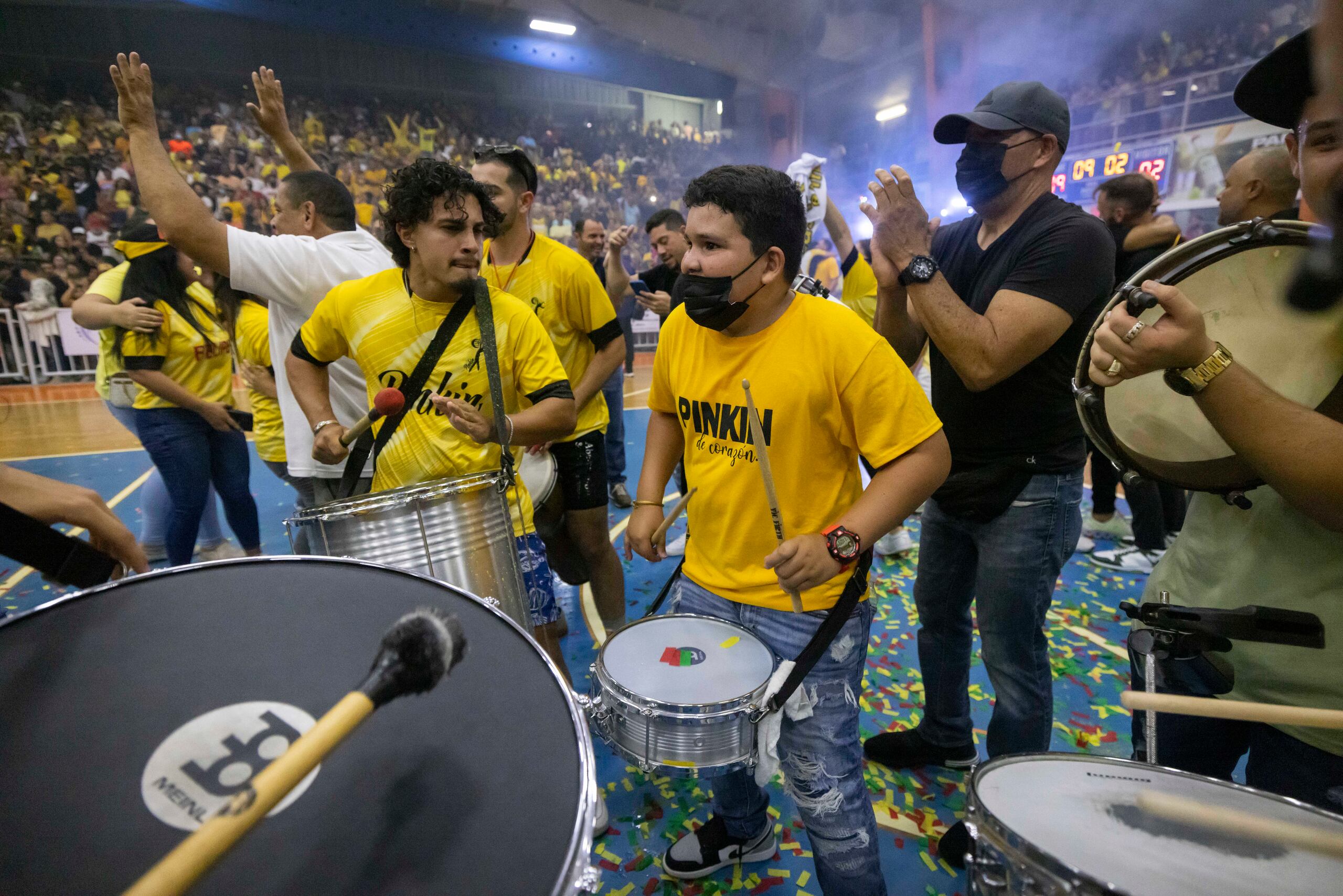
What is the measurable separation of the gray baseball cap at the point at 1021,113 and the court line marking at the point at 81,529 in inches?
151

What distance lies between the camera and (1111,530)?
4.81 meters

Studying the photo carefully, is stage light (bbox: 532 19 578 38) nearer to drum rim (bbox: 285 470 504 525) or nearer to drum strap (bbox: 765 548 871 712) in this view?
drum rim (bbox: 285 470 504 525)

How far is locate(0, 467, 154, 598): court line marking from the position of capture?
4053 mm

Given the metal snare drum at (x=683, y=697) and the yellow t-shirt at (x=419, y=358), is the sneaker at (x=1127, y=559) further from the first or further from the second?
the yellow t-shirt at (x=419, y=358)

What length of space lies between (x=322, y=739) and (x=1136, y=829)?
1.16 m

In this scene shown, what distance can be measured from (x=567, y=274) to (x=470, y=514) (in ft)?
5.56

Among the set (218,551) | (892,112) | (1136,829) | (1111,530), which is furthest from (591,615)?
(892,112)

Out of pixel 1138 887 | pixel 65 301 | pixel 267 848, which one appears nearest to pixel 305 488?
pixel 267 848

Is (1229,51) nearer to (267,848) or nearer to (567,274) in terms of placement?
(567,274)

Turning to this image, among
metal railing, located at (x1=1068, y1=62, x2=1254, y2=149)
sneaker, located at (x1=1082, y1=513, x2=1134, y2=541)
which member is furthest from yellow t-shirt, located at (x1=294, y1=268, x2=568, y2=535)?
metal railing, located at (x1=1068, y1=62, x2=1254, y2=149)

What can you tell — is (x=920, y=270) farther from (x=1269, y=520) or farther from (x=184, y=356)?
(x=184, y=356)

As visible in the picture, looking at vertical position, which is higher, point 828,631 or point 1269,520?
point 1269,520

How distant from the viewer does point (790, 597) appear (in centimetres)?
168

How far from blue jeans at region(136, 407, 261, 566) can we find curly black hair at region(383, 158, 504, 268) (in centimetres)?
241
